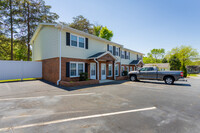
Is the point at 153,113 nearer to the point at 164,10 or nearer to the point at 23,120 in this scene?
the point at 23,120

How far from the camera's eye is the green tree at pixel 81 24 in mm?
27469

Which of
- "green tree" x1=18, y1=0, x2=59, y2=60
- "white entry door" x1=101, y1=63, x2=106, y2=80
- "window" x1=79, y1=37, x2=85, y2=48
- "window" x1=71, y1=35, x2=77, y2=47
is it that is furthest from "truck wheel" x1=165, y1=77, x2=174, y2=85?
"green tree" x1=18, y1=0, x2=59, y2=60

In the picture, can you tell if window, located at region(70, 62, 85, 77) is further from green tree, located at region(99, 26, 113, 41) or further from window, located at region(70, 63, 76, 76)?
green tree, located at region(99, 26, 113, 41)

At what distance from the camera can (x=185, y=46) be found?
35.6 meters

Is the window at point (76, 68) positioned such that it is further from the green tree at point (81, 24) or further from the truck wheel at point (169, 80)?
the green tree at point (81, 24)

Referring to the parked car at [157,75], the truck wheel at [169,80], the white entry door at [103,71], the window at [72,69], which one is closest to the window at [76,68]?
the window at [72,69]

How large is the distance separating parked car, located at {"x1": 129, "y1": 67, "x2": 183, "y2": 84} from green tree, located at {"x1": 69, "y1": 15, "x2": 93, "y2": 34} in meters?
20.0

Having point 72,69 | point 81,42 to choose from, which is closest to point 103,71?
point 72,69

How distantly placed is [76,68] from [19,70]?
7293 mm

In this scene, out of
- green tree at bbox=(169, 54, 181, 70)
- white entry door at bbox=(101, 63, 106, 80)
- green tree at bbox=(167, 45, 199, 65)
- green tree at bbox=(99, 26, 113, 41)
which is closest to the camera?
white entry door at bbox=(101, 63, 106, 80)

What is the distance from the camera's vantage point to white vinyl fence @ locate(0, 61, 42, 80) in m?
11.4

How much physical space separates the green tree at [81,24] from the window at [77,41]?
1753 centimetres

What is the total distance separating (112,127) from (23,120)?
298cm

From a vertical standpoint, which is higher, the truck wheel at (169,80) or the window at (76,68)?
the window at (76,68)
